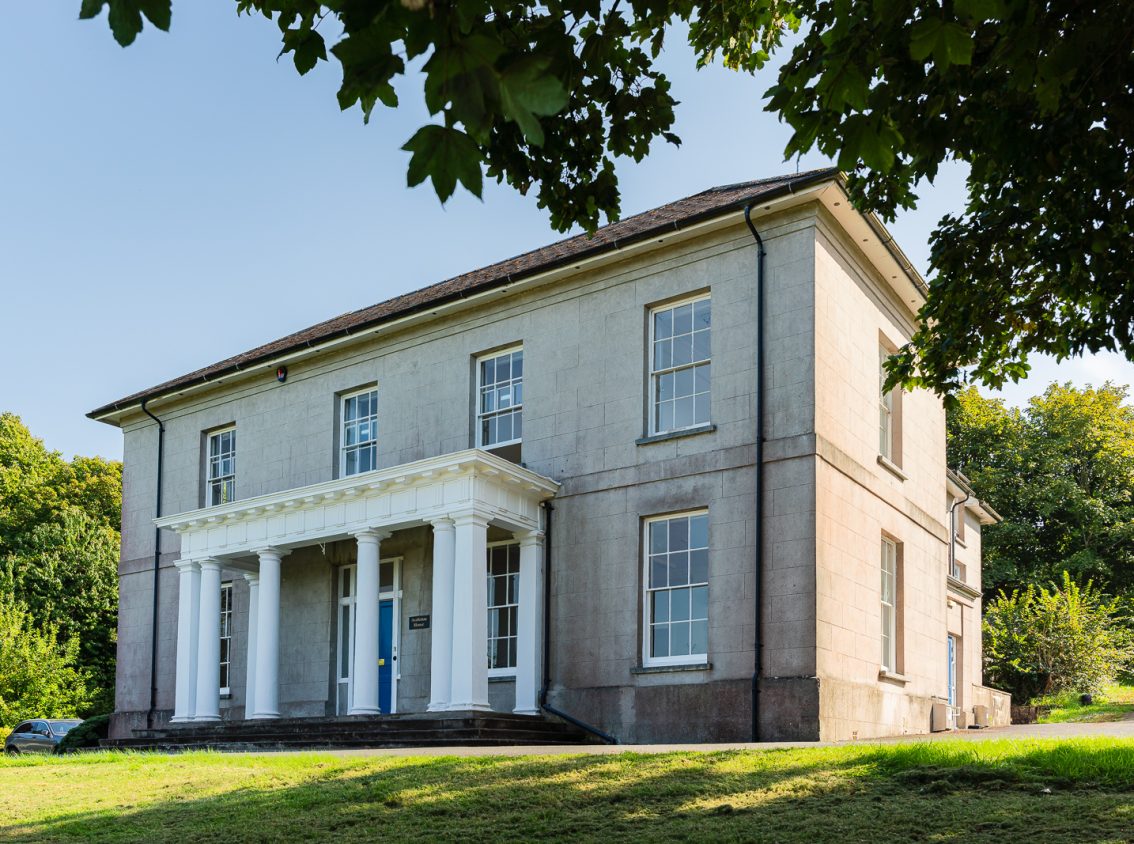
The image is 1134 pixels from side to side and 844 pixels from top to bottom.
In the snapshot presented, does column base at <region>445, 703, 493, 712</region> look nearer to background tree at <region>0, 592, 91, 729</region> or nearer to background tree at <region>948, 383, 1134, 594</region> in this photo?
background tree at <region>0, 592, 91, 729</region>

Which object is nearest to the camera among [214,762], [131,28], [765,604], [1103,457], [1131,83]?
[131,28]

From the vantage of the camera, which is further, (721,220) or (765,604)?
(721,220)

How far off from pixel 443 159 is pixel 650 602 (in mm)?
15394

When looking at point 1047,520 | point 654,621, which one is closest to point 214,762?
point 654,621

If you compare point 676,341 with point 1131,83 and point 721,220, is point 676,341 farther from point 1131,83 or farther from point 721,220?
point 1131,83

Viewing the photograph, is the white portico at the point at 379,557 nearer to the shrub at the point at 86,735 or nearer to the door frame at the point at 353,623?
the door frame at the point at 353,623

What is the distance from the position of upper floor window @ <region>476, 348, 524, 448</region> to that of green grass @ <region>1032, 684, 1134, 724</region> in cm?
1347

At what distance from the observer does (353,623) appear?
74.5 ft

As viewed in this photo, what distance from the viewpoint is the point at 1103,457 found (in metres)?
48.1

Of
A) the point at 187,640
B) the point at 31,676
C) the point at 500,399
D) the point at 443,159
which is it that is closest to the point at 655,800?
the point at 443,159

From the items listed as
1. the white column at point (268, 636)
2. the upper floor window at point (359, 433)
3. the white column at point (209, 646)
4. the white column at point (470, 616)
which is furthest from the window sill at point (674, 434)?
the white column at point (209, 646)

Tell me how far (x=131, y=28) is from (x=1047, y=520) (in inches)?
1952

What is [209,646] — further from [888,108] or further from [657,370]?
[888,108]

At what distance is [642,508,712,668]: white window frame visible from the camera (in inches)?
712
